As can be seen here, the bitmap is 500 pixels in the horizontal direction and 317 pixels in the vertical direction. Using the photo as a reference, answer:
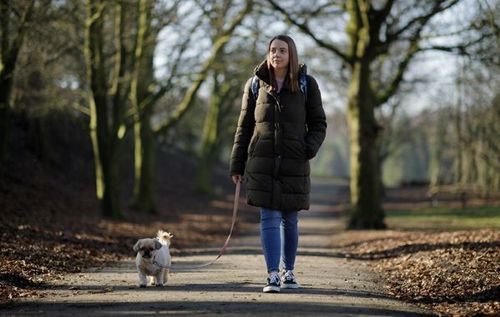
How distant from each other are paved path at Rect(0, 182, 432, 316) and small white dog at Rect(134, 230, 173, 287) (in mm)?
159

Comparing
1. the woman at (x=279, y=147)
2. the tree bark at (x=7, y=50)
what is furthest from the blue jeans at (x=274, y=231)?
the tree bark at (x=7, y=50)

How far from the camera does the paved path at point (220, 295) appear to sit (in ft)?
22.7

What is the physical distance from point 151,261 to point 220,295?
1241 mm

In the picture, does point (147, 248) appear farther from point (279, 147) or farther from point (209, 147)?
point (209, 147)

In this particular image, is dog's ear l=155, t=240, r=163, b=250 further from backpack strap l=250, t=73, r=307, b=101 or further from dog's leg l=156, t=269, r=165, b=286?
backpack strap l=250, t=73, r=307, b=101

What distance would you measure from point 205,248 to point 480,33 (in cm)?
976

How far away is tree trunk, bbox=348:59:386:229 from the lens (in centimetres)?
2153

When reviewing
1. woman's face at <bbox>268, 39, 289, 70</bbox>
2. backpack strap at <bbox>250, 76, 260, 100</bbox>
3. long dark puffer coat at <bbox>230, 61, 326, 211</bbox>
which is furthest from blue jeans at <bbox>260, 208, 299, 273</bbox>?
woman's face at <bbox>268, 39, 289, 70</bbox>

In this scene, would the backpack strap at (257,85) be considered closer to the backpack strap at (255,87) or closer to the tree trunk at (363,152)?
the backpack strap at (255,87)

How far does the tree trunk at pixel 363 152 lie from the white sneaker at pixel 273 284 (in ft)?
45.7

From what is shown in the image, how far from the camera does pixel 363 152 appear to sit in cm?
2167

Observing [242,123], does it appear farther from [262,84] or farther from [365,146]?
[365,146]

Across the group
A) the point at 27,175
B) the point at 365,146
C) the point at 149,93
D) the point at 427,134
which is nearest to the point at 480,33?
the point at 365,146

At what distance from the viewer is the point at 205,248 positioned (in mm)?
17000
